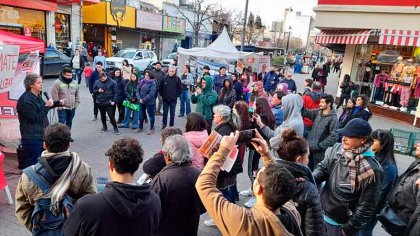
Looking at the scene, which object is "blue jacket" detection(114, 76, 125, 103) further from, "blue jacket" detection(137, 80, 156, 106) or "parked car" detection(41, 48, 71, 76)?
"parked car" detection(41, 48, 71, 76)

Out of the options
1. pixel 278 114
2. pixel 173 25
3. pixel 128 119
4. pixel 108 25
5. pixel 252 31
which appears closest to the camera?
pixel 278 114

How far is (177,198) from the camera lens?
2.74 meters

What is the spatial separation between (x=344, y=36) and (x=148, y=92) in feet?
31.2

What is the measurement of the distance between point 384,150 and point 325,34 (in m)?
13.3

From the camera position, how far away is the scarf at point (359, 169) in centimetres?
291

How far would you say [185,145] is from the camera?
9.37 ft

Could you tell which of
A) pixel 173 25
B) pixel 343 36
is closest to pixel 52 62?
pixel 343 36

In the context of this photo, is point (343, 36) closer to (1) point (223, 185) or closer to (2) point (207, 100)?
(2) point (207, 100)

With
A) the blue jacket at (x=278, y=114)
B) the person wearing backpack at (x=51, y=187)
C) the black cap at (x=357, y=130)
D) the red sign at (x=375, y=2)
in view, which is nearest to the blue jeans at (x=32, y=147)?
the person wearing backpack at (x=51, y=187)

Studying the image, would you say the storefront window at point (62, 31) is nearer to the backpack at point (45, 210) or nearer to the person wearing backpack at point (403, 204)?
the backpack at point (45, 210)

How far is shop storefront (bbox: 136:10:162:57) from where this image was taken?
31.9 meters

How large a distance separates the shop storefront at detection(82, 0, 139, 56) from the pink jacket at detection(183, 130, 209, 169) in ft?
80.7

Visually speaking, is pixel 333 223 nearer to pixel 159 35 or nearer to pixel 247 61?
pixel 247 61

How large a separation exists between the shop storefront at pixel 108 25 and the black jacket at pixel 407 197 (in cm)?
2614
